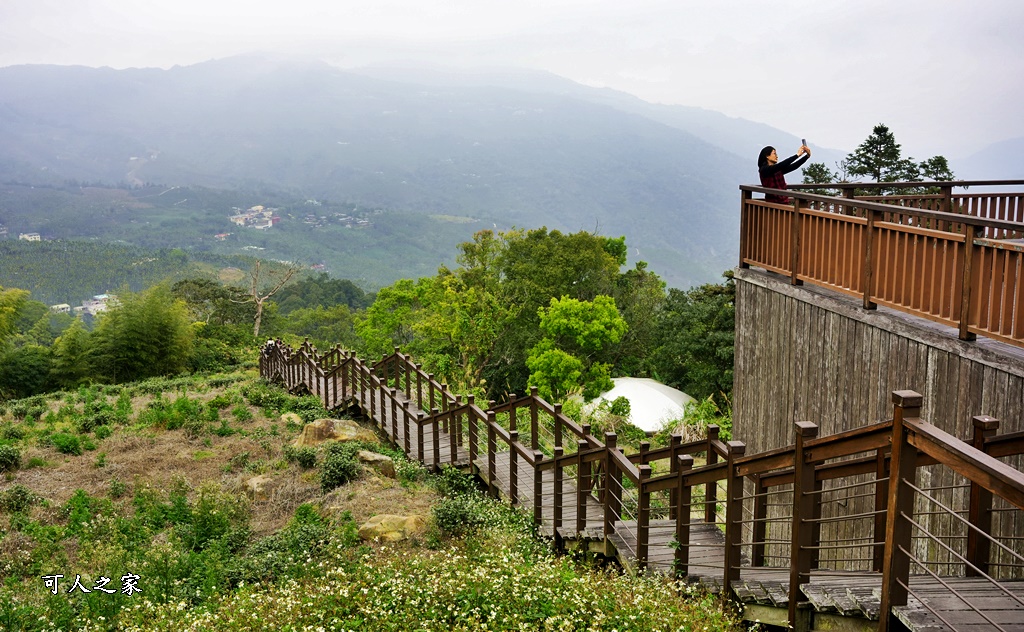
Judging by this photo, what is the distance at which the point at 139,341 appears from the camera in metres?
24.9

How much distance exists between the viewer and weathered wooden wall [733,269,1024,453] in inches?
181

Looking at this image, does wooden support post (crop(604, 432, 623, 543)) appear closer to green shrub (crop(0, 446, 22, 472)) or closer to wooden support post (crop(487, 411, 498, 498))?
wooden support post (crop(487, 411, 498, 498))

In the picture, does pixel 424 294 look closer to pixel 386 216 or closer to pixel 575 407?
pixel 575 407

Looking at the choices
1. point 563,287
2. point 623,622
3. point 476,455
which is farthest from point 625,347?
point 623,622

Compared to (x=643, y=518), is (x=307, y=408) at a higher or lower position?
lower

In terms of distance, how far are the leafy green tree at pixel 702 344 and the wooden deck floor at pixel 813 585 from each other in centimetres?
1985

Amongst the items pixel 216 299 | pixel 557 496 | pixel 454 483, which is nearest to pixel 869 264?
pixel 557 496

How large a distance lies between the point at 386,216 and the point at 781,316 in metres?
183

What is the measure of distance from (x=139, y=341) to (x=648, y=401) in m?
16.9

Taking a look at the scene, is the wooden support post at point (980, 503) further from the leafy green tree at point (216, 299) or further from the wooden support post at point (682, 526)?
the leafy green tree at point (216, 299)

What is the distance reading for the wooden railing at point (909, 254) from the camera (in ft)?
14.9

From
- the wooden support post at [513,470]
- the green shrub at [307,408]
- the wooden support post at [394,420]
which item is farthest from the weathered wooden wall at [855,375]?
the green shrub at [307,408]

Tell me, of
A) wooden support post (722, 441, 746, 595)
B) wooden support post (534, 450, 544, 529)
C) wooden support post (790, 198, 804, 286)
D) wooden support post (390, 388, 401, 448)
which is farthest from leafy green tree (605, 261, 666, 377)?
wooden support post (722, 441, 746, 595)

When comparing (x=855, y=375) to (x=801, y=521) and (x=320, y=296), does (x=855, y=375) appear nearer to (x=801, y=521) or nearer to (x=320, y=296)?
(x=801, y=521)
